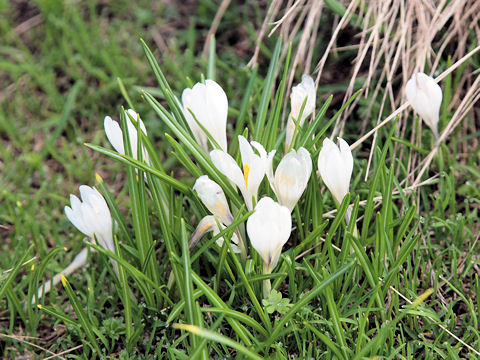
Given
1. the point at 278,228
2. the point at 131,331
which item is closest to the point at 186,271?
the point at 278,228

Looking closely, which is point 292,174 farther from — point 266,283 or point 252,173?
point 266,283

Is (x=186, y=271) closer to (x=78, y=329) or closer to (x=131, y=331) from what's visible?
(x=131, y=331)

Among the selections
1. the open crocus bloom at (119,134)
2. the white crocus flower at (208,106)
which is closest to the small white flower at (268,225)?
the white crocus flower at (208,106)

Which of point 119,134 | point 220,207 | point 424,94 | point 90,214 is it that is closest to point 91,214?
point 90,214

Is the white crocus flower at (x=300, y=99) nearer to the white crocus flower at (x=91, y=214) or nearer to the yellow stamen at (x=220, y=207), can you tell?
the yellow stamen at (x=220, y=207)

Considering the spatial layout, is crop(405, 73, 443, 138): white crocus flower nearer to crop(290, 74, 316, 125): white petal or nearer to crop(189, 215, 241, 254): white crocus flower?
crop(290, 74, 316, 125): white petal

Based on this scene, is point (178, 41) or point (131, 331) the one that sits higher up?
point (178, 41)
